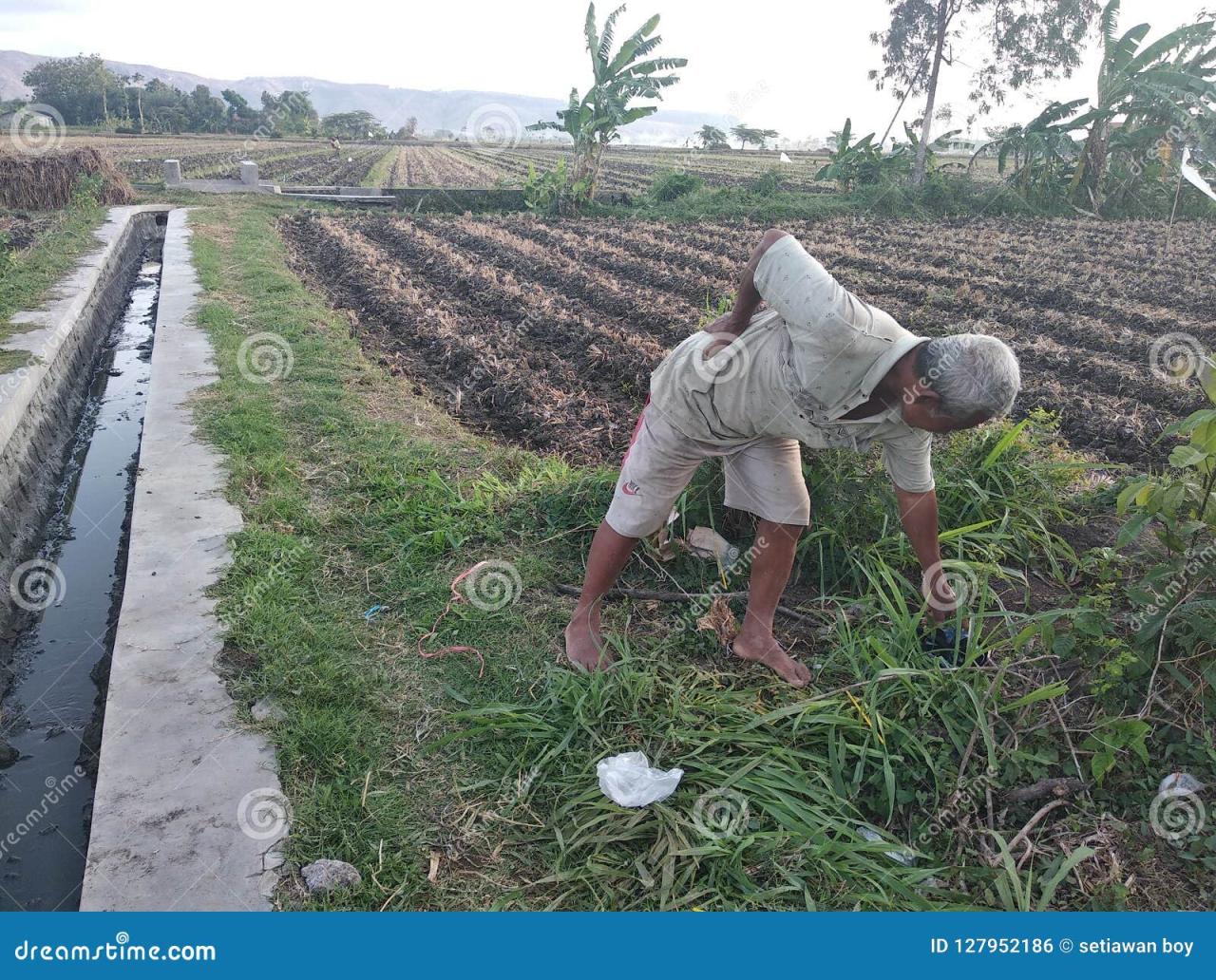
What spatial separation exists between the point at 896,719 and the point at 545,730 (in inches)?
42.9

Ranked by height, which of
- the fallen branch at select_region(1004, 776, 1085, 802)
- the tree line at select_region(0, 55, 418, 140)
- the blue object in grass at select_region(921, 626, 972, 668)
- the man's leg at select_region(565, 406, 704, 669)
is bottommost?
the fallen branch at select_region(1004, 776, 1085, 802)

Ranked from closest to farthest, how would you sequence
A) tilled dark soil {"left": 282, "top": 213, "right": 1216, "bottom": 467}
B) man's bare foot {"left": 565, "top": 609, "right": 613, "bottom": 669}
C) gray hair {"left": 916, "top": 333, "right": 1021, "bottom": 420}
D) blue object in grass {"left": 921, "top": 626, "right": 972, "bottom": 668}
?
1. gray hair {"left": 916, "top": 333, "right": 1021, "bottom": 420}
2. blue object in grass {"left": 921, "top": 626, "right": 972, "bottom": 668}
3. man's bare foot {"left": 565, "top": 609, "right": 613, "bottom": 669}
4. tilled dark soil {"left": 282, "top": 213, "right": 1216, "bottom": 467}

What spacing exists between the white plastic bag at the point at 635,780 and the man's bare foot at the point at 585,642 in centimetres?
48

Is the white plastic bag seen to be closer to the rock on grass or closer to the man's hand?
the rock on grass

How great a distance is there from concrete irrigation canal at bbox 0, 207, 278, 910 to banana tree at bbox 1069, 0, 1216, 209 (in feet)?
59.3

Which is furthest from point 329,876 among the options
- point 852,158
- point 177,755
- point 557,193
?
point 852,158

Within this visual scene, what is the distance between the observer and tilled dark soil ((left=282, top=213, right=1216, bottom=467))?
6.10 metres

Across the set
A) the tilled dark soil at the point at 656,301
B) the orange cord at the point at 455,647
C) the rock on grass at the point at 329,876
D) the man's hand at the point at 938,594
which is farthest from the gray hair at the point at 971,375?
the tilled dark soil at the point at 656,301

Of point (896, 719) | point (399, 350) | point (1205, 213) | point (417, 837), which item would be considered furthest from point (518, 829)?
point (1205, 213)

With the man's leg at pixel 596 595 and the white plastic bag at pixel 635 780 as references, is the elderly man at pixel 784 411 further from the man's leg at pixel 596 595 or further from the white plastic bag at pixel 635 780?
the white plastic bag at pixel 635 780

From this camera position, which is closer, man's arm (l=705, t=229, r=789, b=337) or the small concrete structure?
the small concrete structure

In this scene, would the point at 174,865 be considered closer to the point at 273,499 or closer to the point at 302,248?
the point at 273,499

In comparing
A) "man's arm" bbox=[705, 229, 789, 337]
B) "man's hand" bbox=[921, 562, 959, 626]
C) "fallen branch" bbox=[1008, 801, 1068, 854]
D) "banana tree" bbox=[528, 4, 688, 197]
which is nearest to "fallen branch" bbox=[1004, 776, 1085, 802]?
"fallen branch" bbox=[1008, 801, 1068, 854]

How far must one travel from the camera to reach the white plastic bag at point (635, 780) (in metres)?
2.34
